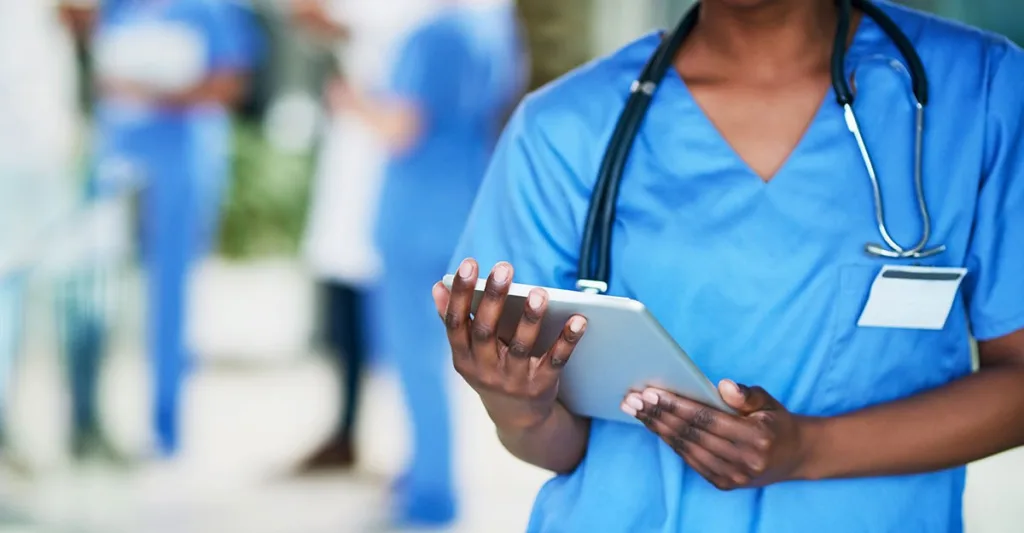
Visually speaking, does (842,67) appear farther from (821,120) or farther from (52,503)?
(52,503)

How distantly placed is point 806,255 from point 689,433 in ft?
0.56

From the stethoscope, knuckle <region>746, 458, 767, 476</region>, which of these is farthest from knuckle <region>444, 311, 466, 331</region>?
knuckle <region>746, 458, 767, 476</region>

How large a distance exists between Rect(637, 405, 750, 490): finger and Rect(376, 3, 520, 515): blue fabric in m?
1.80

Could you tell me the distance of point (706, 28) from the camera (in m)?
1.07

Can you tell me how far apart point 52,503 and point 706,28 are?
8.45ft

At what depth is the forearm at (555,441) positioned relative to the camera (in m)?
1.04

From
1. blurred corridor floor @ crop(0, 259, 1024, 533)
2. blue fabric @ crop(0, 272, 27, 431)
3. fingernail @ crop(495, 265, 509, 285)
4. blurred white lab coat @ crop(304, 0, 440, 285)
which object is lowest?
blurred corridor floor @ crop(0, 259, 1024, 533)

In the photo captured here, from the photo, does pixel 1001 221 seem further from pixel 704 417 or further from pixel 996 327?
pixel 704 417

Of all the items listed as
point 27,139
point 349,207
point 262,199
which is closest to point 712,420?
point 349,207

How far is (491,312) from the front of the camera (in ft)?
2.87

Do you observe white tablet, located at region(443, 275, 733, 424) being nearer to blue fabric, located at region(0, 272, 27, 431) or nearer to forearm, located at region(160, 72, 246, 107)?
blue fabric, located at region(0, 272, 27, 431)

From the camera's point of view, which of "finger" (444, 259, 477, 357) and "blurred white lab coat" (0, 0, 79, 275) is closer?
"finger" (444, 259, 477, 357)

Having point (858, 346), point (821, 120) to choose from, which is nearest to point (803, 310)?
point (858, 346)

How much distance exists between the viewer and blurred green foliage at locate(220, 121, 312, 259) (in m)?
5.42
